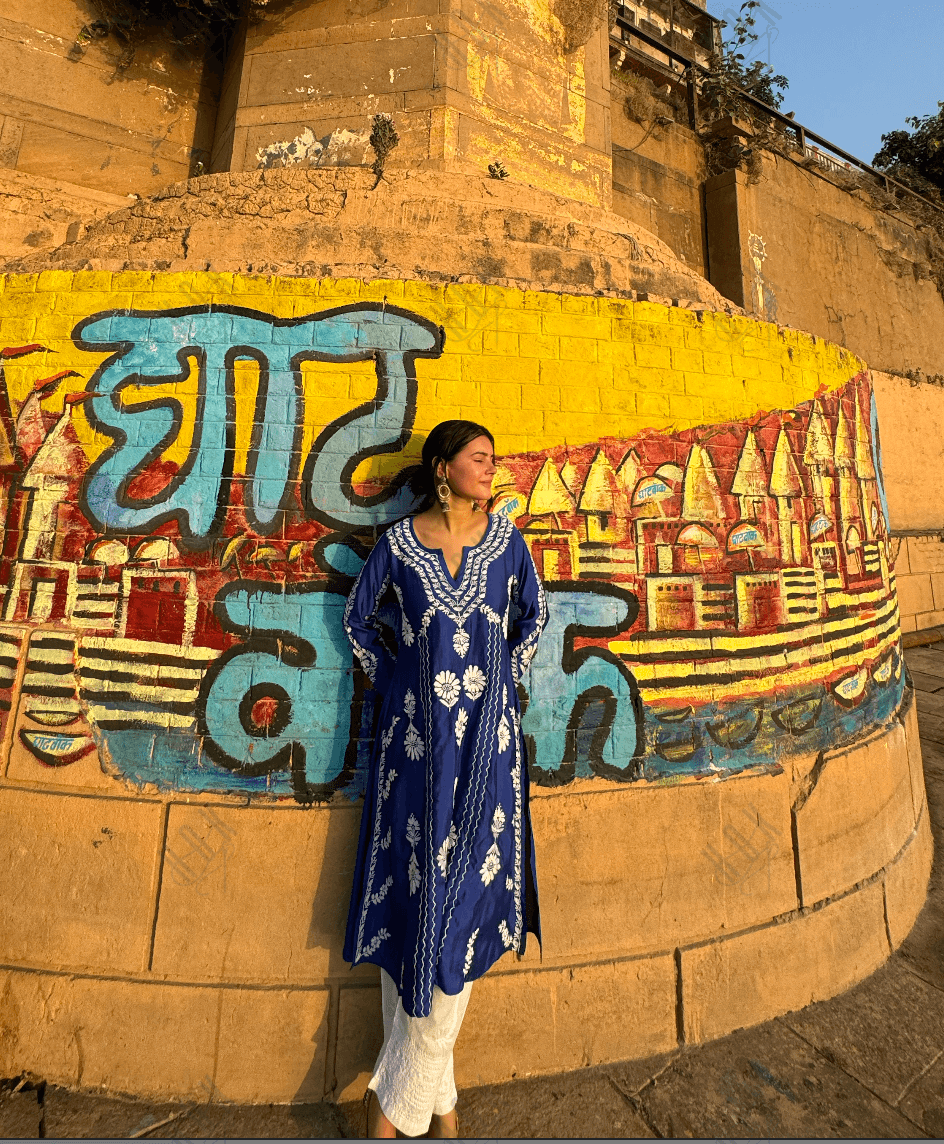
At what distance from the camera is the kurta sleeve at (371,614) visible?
2.24m

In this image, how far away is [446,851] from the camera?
2.00 m

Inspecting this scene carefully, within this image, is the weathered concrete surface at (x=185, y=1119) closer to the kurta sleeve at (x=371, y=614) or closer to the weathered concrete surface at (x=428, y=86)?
the kurta sleeve at (x=371, y=614)

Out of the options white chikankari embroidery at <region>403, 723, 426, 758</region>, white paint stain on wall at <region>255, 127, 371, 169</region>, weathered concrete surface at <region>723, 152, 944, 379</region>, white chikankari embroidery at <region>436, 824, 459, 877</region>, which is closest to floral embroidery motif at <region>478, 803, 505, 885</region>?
white chikankari embroidery at <region>436, 824, 459, 877</region>

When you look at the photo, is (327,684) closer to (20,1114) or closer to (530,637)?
(530,637)

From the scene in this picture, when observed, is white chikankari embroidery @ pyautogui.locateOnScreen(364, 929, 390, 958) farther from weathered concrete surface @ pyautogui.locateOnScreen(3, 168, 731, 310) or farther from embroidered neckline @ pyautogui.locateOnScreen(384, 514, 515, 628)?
weathered concrete surface @ pyautogui.locateOnScreen(3, 168, 731, 310)

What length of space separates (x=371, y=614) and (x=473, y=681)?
0.50 m

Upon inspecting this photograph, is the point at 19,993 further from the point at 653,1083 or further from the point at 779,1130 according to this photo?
the point at 779,1130

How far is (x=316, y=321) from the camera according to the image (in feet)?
8.59

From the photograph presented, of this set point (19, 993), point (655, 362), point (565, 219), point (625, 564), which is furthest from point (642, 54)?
point (19, 993)

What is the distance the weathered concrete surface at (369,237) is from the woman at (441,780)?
125 centimetres

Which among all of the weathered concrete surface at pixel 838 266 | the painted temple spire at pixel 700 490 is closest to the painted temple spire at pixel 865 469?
the painted temple spire at pixel 700 490

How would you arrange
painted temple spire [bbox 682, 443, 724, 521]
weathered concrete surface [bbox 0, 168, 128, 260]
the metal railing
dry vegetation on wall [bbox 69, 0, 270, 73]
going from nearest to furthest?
painted temple spire [bbox 682, 443, 724, 521] → weathered concrete surface [bbox 0, 168, 128, 260] → dry vegetation on wall [bbox 69, 0, 270, 73] → the metal railing

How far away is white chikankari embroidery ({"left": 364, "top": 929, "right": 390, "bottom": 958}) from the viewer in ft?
7.05

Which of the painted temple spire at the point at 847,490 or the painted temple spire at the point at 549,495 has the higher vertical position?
the painted temple spire at the point at 847,490
